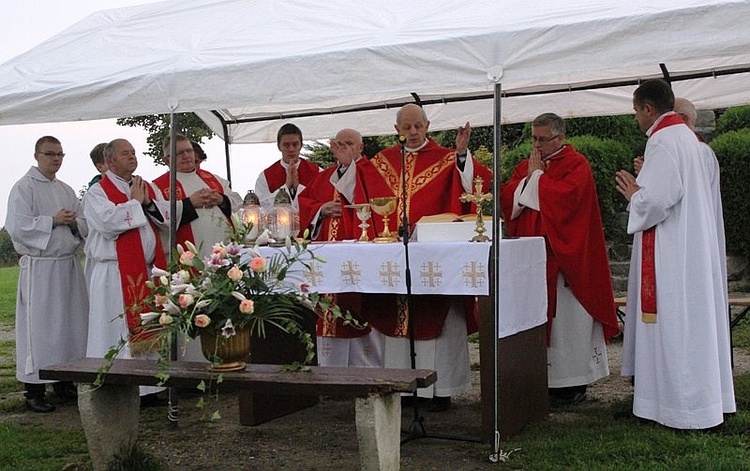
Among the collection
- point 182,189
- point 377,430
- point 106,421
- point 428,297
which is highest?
point 182,189

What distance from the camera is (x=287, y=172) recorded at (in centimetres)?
798

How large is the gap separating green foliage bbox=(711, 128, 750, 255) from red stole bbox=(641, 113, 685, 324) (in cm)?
604

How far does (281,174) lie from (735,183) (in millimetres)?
6111

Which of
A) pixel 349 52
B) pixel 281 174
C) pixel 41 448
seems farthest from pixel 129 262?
pixel 349 52

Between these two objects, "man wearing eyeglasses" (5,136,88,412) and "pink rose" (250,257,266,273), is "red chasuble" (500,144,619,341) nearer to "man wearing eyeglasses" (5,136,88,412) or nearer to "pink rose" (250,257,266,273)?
"pink rose" (250,257,266,273)

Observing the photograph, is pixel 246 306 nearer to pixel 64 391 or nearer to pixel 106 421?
pixel 106 421

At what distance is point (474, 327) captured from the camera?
6504mm

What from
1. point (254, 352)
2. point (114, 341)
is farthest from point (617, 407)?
point (114, 341)

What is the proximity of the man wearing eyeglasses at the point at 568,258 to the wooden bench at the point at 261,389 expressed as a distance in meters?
2.26

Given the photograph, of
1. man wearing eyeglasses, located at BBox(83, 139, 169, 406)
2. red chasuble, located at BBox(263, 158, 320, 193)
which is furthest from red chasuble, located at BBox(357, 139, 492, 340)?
man wearing eyeglasses, located at BBox(83, 139, 169, 406)

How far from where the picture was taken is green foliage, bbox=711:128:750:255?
1109 cm

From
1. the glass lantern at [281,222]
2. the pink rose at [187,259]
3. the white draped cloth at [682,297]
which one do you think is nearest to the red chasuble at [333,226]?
the glass lantern at [281,222]

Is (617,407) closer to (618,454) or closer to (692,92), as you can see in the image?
(618,454)

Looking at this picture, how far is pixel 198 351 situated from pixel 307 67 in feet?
10.4
